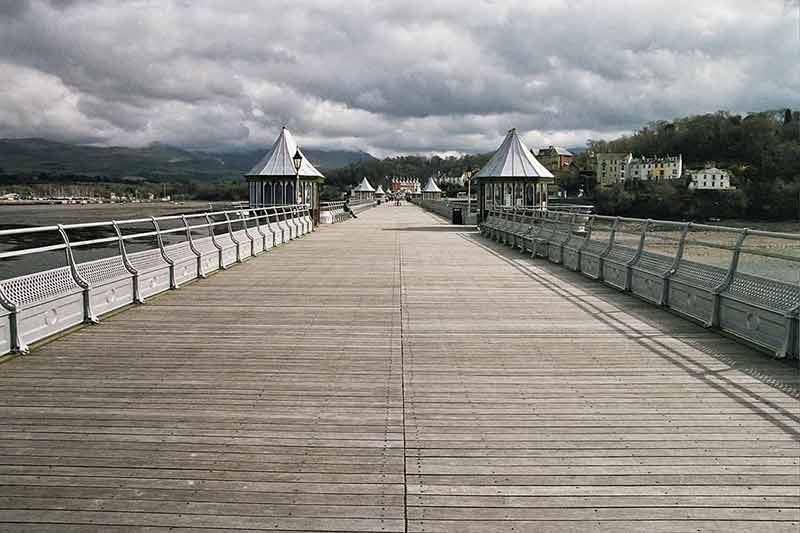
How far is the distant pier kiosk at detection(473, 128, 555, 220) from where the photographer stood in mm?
34562

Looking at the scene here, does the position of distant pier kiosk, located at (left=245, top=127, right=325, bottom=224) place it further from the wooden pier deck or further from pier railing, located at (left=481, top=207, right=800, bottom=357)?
the wooden pier deck

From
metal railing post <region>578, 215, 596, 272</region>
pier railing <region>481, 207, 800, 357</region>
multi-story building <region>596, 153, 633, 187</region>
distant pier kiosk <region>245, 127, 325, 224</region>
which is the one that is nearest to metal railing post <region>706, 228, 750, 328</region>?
pier railing <region>481, 207, 800, 357</region>

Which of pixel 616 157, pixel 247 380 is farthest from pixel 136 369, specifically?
pixel 616 157

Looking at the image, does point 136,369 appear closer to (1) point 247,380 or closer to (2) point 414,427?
(1) point 247,380

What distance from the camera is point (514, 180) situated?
34.5 m

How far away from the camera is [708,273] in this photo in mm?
8805

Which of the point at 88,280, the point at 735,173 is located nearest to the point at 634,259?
the point at 88,280

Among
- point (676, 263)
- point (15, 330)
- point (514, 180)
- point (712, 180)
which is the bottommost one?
point (15, 330)

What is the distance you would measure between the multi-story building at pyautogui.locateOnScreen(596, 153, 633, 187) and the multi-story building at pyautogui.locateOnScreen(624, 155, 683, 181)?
1.83 meters

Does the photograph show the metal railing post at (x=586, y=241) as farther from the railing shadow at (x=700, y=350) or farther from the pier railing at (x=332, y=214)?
the pier railing at (x=332, y=214)

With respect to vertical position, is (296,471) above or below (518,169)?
below

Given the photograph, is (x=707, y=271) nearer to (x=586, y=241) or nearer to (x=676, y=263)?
(x=676, y=263)

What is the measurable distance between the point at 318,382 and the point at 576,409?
84.6 inches

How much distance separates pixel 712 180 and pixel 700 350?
65026 mm
